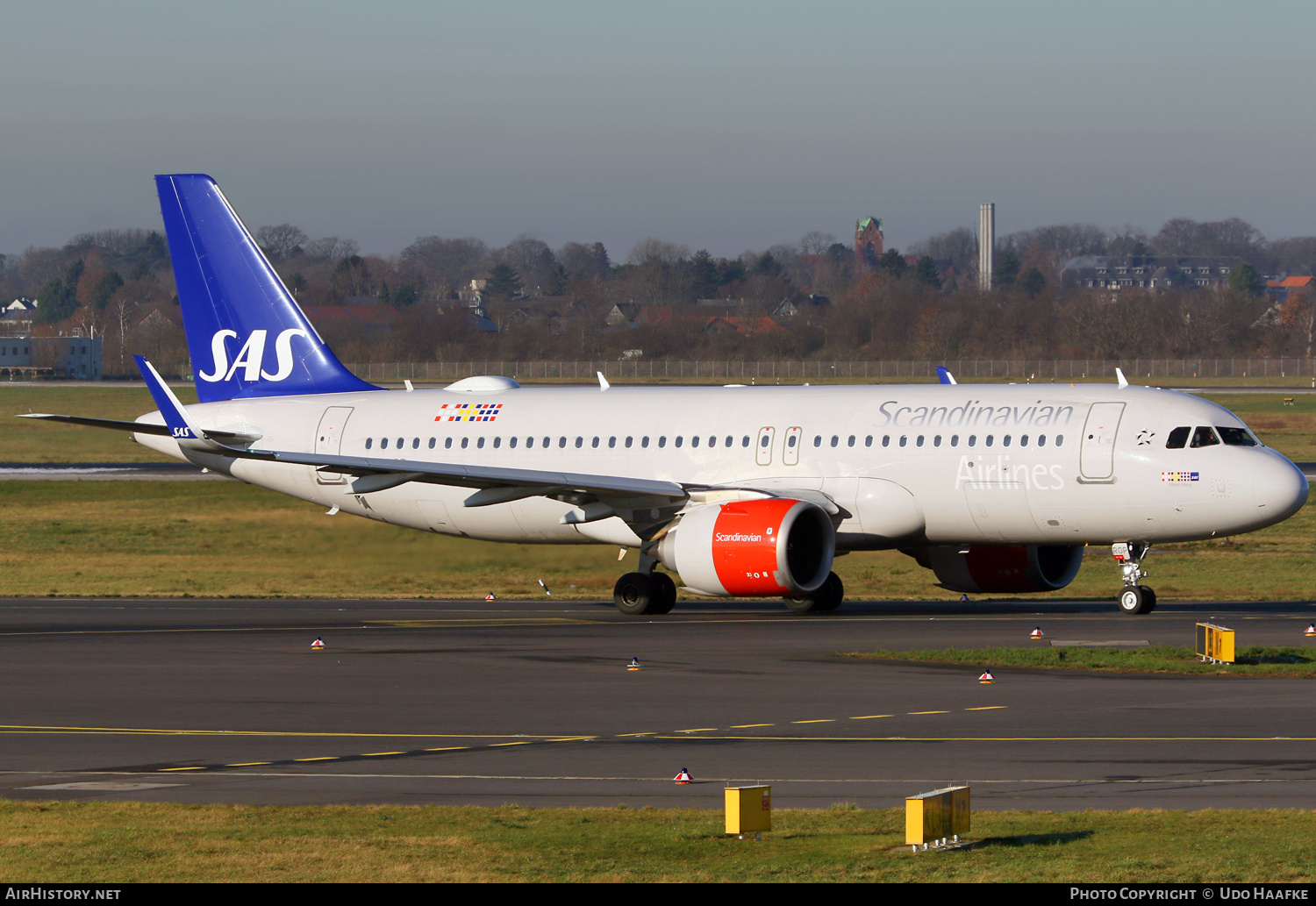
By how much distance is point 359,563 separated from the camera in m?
40.9

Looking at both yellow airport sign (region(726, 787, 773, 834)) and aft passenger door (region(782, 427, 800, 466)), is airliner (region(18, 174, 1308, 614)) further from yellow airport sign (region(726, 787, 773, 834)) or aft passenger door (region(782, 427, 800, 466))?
yellow airport sign (region(726, 787, 773, 834))

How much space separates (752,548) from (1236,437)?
363 inches

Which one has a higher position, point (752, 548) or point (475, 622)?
point (752, 548)

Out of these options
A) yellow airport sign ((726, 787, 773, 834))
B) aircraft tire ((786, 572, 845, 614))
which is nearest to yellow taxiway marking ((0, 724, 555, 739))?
yellow airport sign ((726, 787, 773, 834))

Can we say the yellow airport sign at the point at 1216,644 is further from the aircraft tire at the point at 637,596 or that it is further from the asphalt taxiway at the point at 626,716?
the aircraft tire at the point at 637,596

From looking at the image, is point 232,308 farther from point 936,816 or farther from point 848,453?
point 936,816

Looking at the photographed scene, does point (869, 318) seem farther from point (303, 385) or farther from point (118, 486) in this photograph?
point (303, 385)

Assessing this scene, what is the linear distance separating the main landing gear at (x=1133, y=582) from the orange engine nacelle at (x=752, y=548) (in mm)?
5457

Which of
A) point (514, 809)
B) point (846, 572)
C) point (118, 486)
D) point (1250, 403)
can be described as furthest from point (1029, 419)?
point (1250, 403)

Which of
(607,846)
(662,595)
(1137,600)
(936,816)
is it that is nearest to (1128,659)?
(1137,600)

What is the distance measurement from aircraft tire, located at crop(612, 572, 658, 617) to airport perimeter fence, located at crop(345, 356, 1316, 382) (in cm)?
9254

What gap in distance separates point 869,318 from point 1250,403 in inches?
2425

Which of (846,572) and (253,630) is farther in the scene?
(846,572)
